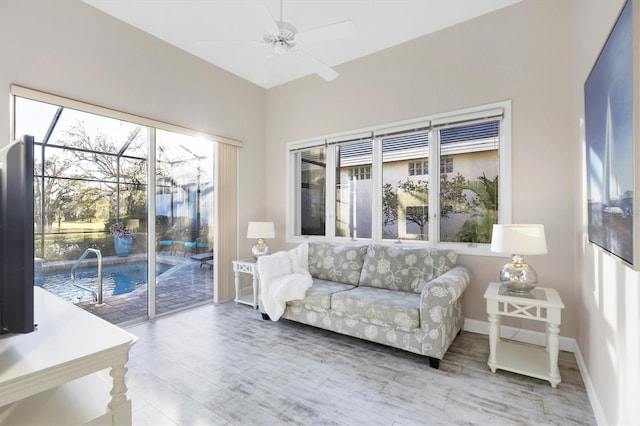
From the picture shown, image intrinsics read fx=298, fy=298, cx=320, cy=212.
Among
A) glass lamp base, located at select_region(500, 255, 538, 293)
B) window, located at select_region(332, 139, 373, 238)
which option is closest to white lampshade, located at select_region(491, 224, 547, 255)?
glass lamp base, located at select_region(500, 255, 538, 293)

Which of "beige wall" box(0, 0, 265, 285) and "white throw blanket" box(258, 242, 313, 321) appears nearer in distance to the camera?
"beige wall" box(0, 0, 265, 285)

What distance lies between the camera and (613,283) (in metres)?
1.54

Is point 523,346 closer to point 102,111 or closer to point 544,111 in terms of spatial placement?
point 544,111

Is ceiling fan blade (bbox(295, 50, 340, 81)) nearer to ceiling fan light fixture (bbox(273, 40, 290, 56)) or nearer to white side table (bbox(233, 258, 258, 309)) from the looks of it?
ceiling fan light fixture (bbox(273, 40, 290, 56))

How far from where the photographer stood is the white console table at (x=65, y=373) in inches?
36.3

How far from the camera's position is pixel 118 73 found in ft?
10.2

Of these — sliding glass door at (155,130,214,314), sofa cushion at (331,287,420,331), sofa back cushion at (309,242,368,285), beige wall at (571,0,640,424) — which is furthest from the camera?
sliding glass door at (155,130,214,314)

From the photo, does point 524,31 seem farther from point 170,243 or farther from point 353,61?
point 170,243

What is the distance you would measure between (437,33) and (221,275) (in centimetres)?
399

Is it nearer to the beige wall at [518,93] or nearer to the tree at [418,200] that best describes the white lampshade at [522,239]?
the beige wall at [518,93]

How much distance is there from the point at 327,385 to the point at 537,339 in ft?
6.72

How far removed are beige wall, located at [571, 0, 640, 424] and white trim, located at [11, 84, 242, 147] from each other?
3823 mm

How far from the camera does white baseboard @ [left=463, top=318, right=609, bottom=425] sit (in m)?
1.96

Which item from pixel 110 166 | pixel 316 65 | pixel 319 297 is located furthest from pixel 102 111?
pixel 319 297
